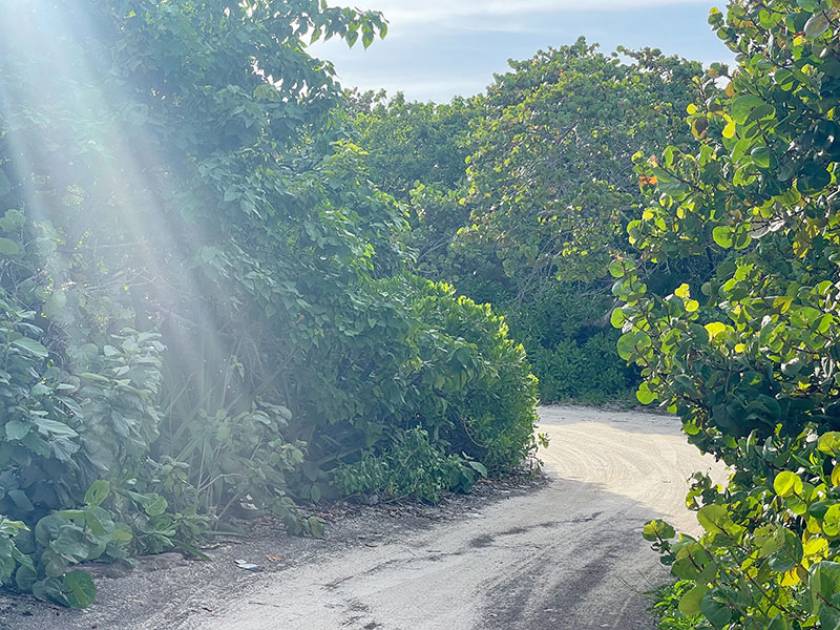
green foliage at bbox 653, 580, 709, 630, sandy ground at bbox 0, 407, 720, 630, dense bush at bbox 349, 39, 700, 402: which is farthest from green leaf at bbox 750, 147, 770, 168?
dense bush at bbox 349, 39, 700, 402

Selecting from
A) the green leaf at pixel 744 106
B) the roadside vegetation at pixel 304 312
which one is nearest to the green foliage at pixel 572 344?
the roadside vegetation at pixel 304 312

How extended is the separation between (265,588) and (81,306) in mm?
2625

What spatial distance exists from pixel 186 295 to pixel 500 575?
389 centimetres

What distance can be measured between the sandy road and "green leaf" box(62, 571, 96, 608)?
0.67m

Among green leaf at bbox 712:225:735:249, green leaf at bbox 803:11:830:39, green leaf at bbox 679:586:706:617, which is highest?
green leaf at bbox 803:11:830:39

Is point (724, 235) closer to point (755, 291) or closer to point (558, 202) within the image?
point (755, 291)

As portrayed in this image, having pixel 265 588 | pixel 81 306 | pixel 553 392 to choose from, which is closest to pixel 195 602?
pixel 265 588

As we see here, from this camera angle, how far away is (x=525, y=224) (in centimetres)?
2536

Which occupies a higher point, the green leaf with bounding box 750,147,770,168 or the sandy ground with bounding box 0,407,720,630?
the green leaf with bounding box 750,147,770,168

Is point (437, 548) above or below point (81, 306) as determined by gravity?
below

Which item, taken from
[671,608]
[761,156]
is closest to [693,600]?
[761,156]

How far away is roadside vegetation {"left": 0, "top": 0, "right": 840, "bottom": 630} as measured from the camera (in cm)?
488

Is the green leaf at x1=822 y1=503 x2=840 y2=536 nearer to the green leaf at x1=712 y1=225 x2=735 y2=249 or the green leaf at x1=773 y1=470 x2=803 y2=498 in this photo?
the green leaf at x1=773 y1=470 x2=803 y2=498

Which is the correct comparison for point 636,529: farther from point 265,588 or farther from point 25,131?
point 25,131
